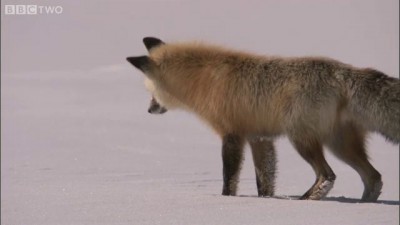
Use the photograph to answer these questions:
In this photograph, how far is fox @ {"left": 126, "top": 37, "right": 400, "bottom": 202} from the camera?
877 cm

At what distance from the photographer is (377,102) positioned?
8.59 meters

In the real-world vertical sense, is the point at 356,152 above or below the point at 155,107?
above

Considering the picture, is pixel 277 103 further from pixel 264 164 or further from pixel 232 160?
pixel 264 164

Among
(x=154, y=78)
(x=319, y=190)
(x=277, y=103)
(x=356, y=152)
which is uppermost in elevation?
(x=277, y=103)

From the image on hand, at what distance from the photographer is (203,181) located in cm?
1105

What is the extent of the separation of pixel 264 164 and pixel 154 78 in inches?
71.1

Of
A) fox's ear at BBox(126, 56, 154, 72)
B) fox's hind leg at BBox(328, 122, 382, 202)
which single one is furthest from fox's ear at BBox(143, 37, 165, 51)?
fox's hind leg at BBox(328, 122, 382, 202)

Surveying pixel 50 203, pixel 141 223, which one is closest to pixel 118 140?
pixel 50 203

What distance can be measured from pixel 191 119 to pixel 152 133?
217 centimetres

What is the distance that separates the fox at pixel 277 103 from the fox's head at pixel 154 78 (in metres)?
0.02

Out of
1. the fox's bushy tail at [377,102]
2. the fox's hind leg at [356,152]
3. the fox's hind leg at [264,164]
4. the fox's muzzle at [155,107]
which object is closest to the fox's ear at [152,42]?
the fox's muzzle at [155,107]

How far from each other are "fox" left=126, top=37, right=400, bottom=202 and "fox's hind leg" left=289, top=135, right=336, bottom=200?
11 mm

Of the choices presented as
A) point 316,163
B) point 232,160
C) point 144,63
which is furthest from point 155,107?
point 316,163

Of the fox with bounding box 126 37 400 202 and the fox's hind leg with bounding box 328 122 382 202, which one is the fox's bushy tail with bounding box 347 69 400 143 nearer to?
the fox with bounding box 126 37 400 202
